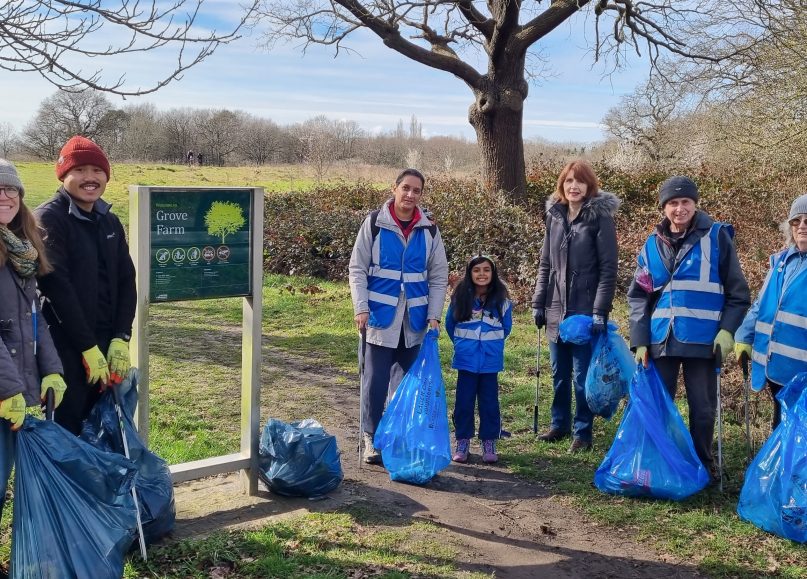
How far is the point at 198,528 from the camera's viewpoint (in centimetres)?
404

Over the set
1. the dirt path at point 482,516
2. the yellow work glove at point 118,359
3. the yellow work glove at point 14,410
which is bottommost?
the dirt path at point 482,516

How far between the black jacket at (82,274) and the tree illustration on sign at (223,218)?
54 centimetres

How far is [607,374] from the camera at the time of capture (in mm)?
5051

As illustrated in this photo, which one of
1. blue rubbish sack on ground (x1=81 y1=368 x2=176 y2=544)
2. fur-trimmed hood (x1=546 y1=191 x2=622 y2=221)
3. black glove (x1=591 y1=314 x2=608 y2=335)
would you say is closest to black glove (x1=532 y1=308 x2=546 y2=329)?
black glove (x1=591 y1=314 x2=608 y2=335)

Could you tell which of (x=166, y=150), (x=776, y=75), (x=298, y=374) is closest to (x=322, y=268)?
(x=298, y=374)

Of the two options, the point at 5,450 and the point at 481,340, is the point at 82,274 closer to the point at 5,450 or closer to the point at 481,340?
the point at 5,450

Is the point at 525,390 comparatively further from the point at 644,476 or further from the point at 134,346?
the point at 134,346

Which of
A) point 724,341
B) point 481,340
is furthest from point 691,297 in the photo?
point 481,340

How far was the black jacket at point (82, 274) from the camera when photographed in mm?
3496

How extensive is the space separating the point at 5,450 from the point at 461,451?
2.97 m

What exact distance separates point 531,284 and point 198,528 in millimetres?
7372

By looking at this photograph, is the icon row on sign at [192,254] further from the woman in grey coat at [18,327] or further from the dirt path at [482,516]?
the dirt path at [482,516]

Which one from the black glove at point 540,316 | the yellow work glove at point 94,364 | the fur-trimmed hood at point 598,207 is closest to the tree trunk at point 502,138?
the black glove at point 540,316

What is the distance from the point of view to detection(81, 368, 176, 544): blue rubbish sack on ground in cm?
367
